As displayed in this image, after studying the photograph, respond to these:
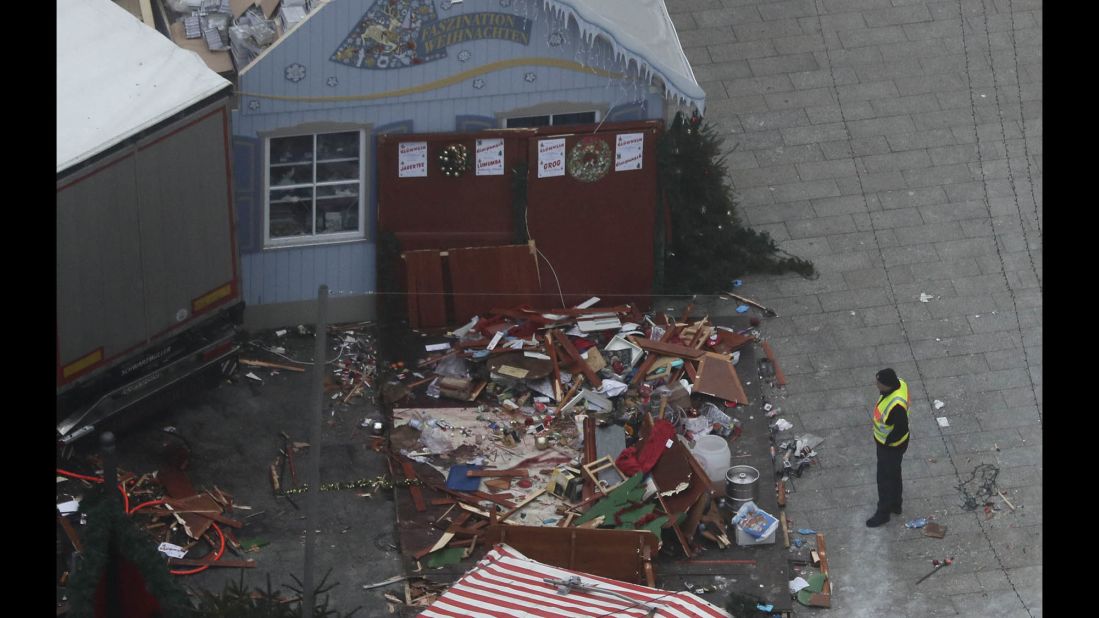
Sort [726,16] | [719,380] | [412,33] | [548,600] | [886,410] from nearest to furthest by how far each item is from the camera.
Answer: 1. [548,600]
2. [886,410]
3. [412,33]
4. [719,380]
5. [726,16]

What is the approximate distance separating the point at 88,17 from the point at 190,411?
4.20 m

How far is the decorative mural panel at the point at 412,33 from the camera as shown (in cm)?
1816

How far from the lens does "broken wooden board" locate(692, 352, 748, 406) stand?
1844cm

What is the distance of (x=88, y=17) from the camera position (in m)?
17.2

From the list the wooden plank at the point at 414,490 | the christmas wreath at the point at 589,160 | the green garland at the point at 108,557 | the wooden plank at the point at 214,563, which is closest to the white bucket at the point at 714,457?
the wooden plank at the point at 414,490

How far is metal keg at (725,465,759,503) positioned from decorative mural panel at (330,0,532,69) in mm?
5307

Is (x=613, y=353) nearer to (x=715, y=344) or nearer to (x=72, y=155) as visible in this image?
(x=715, y=344)

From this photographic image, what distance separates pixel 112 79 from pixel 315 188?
128 inches

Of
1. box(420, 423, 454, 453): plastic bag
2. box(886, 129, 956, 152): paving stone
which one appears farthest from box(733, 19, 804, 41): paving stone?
box(420, 423, 454, 453): plastic bag

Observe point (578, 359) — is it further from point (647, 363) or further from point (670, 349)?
point (670, 349)

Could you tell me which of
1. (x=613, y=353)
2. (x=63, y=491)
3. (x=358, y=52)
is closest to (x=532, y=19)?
(x=358, y=52)

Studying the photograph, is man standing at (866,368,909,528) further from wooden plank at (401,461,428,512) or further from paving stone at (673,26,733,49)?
paving stone at (673,26,733,49)

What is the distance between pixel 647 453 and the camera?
17078 mm

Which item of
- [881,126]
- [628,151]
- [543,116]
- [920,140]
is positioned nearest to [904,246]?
[920,140]
